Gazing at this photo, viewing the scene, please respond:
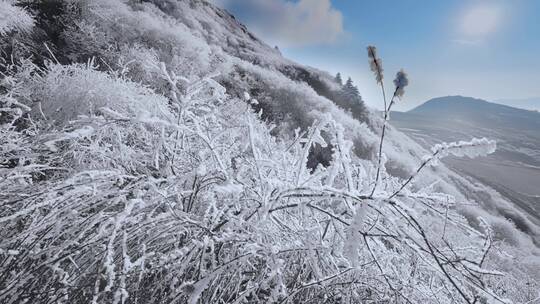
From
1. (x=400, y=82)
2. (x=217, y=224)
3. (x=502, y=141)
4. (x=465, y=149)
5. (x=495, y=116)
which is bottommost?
(x=502, y=141)

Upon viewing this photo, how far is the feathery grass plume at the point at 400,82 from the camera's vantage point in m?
1.05

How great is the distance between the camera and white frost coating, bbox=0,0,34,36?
7.20 m

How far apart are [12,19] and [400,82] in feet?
30.8

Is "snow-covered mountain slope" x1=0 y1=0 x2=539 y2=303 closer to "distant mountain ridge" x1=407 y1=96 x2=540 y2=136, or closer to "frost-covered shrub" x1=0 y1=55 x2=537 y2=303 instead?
"frost-covered shrub" x1=0 y1=55 x2=537 y2=303

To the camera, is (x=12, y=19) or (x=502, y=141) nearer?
(x=12, y=19)

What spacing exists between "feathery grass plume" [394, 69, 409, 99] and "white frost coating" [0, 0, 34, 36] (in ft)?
27.7

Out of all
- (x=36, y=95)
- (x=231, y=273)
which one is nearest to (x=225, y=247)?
(x=231, y=273)

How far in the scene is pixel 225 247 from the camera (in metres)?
1.55

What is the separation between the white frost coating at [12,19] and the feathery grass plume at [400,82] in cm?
845

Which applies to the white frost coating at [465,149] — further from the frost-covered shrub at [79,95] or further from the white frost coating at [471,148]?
the frost-covered shrub at [79,95]

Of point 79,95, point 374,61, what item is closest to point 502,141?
point 79,95

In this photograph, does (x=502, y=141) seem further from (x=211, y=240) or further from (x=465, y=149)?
(x=211, y=240)

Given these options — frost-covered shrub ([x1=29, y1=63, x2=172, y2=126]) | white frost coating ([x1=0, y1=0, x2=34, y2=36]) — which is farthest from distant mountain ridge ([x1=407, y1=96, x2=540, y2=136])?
frost-covered shrub ([x1=29, y1=63, x2=172, y2=126])

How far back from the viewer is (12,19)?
7.61 m
